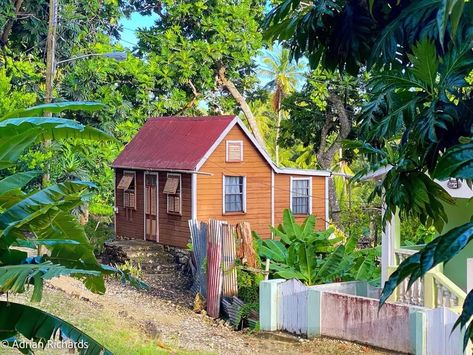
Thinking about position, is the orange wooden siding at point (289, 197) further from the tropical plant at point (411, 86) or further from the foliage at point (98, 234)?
the tropical plant at point (411, 86)

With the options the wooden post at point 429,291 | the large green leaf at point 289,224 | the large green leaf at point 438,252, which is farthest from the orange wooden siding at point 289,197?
the large green leaf at point 438,252

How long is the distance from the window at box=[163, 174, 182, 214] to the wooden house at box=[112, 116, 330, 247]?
0.03 meters

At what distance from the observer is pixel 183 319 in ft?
50.2

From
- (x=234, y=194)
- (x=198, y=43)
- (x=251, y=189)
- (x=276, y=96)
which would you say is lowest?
(x=234, y=194)

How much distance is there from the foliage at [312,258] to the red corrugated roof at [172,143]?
437 centimetres

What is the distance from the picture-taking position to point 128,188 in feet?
79.9

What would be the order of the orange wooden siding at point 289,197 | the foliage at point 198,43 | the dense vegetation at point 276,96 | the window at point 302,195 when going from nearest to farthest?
the dense vegetation at point 276,96 < the orange wooden siding at point 289,197 < the window at point 302,195 < the foliage at point 198,43

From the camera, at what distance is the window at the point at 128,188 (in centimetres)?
2400

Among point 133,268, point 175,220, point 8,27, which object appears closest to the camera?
point 133,268

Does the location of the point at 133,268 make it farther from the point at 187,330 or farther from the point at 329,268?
the point at 329,268

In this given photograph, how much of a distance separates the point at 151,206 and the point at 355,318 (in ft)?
39.2

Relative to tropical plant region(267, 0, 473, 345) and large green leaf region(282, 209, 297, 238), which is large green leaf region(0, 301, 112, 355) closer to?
tropical plant region(267, 0, 473, 345)

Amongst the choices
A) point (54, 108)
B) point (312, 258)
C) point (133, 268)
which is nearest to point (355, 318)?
point (312, 258)

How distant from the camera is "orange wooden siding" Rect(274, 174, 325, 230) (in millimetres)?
22984
